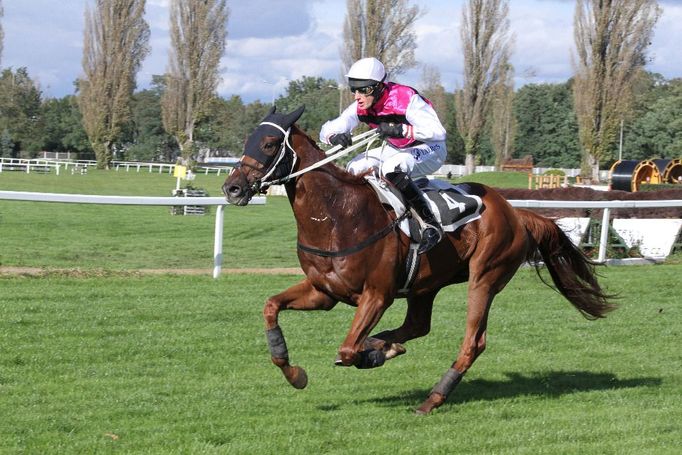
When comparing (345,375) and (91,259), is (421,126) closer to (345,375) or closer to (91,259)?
(345,375)

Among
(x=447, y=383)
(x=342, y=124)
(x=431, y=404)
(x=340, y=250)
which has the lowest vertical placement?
(x=431, y=404)

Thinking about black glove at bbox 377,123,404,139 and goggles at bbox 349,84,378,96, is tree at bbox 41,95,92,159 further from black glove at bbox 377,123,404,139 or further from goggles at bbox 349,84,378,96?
black glove at bbox 377,123,404,139

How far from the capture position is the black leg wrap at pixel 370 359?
5.63 metres

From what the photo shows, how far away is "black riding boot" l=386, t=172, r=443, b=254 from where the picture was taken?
19.5 feet

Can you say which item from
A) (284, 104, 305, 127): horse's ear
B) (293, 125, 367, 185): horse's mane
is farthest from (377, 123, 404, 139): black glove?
(284, 104, 305, 127): horse's ear

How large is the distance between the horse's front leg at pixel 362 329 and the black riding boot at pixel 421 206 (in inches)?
21.8

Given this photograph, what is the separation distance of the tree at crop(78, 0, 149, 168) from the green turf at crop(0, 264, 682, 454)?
45.2m

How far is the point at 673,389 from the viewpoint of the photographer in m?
6.66

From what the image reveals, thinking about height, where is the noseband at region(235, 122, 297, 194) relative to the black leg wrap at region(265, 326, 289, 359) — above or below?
above

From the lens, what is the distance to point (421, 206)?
607 cm

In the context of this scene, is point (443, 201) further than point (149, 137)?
No

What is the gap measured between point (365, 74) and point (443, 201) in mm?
1058

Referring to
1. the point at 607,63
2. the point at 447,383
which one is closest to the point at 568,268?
the point at 447,383

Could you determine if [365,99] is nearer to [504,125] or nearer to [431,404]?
[431,404]
